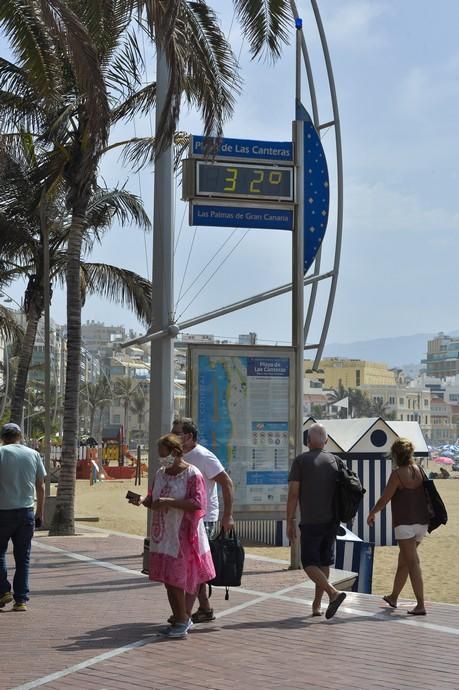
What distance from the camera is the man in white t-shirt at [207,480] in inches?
364

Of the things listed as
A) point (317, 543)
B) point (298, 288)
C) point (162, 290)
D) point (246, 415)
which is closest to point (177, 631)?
point (317, 543)

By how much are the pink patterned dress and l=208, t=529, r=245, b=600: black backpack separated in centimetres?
61

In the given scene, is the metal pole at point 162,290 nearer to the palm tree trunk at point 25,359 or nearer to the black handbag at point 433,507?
the black handbag at point 433,507

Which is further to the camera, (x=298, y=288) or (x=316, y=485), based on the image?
(x=298, y=288)

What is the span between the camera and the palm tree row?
37.3ft

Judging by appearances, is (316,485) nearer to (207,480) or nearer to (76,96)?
(207,480)

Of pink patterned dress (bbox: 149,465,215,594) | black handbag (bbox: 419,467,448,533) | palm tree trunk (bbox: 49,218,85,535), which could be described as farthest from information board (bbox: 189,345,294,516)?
palm tree trunk (bbox: 49,218,85,535)

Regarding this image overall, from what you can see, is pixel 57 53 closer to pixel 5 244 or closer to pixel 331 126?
pixel 331 126

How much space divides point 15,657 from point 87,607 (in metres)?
2.60

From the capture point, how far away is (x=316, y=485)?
9656 millimetres

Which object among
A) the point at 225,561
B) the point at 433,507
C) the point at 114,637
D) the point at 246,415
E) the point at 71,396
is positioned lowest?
the point at 114,637

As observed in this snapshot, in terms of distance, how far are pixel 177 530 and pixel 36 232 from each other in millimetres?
20400

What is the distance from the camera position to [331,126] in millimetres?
16719

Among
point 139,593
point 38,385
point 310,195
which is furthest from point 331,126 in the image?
point 38,385
